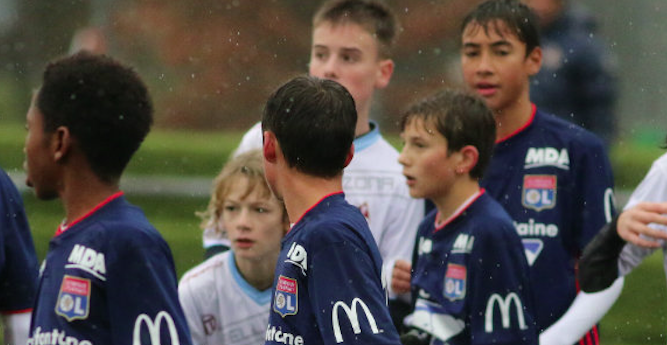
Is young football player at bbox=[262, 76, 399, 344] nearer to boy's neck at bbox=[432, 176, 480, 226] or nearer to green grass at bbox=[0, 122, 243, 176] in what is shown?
boy's neck at bbox=[432, 176, 480, 226]

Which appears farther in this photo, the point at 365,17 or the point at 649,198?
the point at 365,17

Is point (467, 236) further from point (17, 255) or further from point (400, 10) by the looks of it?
point (400, 10)

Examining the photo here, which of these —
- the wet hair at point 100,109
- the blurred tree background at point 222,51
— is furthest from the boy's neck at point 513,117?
A: the blurred tree background at point 222,51

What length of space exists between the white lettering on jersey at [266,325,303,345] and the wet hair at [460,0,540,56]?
263 cm

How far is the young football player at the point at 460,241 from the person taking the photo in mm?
5211

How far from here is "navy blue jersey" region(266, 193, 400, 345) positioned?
380cm

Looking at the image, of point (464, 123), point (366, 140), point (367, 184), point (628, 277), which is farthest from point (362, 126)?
point (628, 277)

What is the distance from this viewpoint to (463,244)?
5352mm

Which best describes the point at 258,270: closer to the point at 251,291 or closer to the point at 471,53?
the point at 251,291

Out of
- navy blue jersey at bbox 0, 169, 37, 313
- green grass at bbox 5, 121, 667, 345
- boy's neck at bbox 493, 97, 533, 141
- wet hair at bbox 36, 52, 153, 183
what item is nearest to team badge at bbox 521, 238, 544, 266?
boy's neck at bbox 493, 97, 533, 141

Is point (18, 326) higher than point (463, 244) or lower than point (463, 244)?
lower

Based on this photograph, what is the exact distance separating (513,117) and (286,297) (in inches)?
93.2

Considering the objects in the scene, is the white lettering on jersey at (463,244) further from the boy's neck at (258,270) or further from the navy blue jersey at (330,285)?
the navy blue jersey at (330,285)

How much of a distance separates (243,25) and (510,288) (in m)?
14.7
